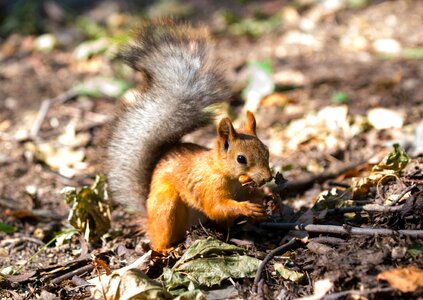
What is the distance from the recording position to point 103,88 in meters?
5.68

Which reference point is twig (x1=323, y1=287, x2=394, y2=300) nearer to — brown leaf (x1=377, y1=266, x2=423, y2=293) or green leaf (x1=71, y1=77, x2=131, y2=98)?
brown leaf (x1=377, y1=266, x2=423, y2=293)

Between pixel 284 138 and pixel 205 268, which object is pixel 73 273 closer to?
pixel 205 268

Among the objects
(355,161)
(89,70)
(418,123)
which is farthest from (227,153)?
(89,70)

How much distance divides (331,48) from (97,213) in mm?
3670

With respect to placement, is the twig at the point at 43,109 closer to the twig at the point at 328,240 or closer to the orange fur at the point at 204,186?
the orange fur at the point at 204,186

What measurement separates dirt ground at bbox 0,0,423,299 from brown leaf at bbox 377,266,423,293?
2cm

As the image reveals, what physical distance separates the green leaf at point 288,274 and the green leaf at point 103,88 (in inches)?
129

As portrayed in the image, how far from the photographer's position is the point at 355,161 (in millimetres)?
3994

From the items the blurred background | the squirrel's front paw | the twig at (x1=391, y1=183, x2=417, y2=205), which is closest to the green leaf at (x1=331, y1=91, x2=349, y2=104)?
the blurred background

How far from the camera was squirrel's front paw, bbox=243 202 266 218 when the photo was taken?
2805 millimetres

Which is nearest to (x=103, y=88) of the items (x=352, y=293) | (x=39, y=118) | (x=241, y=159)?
(x=39, y=118)

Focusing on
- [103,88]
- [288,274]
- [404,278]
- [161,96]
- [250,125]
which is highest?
[161,96]

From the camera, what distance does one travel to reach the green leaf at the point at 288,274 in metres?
2.53

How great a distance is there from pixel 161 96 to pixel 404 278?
1.42 m
